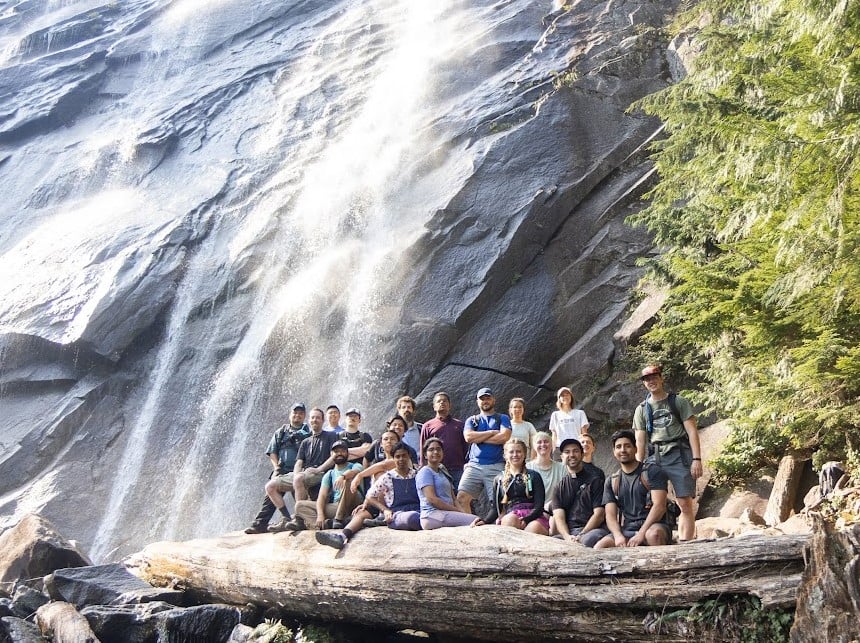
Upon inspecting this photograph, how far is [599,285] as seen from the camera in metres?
16.6

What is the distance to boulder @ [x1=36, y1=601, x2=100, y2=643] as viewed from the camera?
826cm

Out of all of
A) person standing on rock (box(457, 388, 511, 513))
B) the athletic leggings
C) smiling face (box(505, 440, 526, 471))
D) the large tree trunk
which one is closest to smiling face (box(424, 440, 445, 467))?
person standing on rock (box(457, 388, 511, 513))

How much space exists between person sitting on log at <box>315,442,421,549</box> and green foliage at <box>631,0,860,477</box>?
4095mm

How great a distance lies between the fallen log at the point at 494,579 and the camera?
5137 mm

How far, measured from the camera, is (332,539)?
8086mm

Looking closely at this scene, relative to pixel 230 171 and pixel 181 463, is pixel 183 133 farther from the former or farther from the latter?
pixel 181 463

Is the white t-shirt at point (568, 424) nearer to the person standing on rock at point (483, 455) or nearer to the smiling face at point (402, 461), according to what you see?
the person standing on rock at point (483, 455)

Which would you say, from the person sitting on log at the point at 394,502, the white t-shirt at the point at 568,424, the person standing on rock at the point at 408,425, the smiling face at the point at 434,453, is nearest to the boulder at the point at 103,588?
the person sitting on log at the point at 394,502

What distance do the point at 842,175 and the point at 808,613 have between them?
4.47m

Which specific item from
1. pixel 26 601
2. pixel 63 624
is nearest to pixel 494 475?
pixel 63 624

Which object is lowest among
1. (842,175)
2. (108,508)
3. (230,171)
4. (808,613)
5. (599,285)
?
(108,508)

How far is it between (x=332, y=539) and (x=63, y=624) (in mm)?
3649

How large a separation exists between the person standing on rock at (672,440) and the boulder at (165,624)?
5233 mm

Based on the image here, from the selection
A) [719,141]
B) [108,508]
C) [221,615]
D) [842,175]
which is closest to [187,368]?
[108,508]
